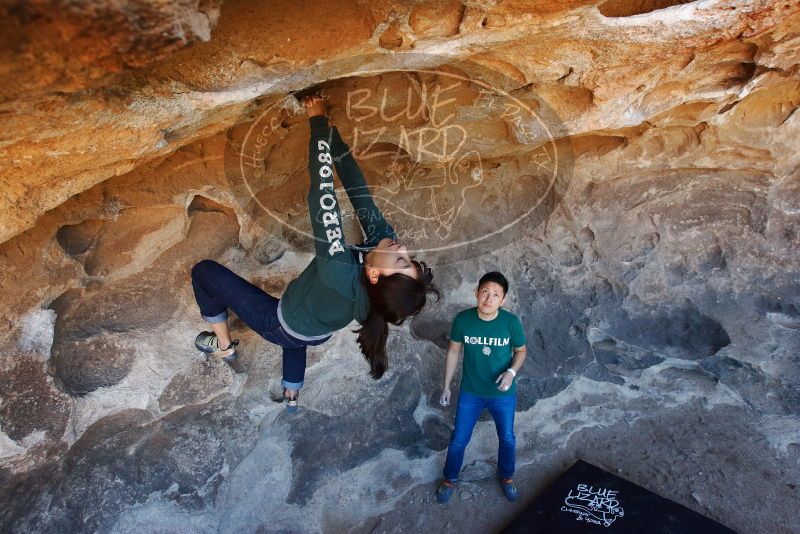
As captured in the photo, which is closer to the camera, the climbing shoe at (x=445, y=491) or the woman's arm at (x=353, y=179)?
the woman's arm at (x=353, y=179)

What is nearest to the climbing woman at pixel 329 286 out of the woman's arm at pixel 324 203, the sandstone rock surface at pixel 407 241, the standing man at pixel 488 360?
the woman's arm at pixel 324 203

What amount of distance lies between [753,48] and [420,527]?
240cm

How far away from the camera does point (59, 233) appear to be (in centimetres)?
197

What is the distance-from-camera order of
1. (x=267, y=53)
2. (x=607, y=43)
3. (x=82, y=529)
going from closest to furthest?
(x=267, y=53), (x=607, y=43), (x=82, y=529)

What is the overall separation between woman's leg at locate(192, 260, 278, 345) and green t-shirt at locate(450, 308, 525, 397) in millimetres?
835

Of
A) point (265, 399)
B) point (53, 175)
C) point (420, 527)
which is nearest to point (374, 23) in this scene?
point (53, 175)

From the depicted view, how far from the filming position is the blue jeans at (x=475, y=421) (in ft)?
7.75

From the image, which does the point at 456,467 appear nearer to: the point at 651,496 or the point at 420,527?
the point at 420,527

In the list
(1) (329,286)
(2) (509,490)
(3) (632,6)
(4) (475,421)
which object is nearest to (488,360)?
(4) (475,421)

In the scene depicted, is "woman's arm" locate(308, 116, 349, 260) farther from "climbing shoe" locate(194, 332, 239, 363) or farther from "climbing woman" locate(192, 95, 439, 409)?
"climbing shoe" locate(194, 332, 239, 363)

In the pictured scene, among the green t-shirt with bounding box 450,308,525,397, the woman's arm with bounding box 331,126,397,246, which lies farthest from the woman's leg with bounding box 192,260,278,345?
the green t-shirt with bounding box 450,308,525,397

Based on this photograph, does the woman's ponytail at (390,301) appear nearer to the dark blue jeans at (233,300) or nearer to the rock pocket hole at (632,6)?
the dark blue jeans at (233,300)

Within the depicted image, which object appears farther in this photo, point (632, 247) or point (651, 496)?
point (632, 247)

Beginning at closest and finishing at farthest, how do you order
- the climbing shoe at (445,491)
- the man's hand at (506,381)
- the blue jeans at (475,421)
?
the man's hand at (506,381)
the blue jeans at (475,421)
the climbing shoe at (445,491)
